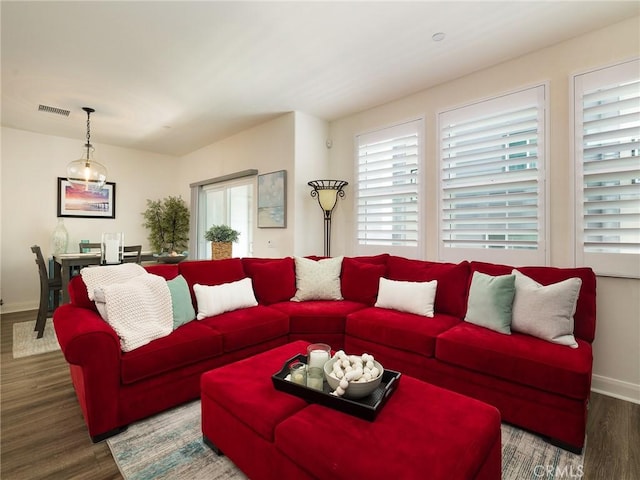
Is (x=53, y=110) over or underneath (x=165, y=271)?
over

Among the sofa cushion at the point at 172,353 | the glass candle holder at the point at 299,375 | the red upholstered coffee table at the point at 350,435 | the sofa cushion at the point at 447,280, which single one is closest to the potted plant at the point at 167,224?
the sofa cushion at the point at 172,353

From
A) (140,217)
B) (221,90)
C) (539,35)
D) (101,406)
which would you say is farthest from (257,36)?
(140,217)

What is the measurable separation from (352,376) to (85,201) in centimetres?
561

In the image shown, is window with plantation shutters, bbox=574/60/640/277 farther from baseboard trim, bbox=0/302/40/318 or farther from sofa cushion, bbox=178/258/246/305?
baseboard trim, bbox=0/302/40/318

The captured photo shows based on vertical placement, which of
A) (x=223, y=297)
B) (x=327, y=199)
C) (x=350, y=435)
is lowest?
(x=350, y=435)

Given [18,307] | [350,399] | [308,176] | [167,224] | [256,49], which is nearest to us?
[350,399]

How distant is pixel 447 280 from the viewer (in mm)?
2725

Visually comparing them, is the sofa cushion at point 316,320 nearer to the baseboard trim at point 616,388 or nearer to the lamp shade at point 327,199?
the lamp shade at point 327,199

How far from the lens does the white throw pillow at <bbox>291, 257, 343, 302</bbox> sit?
10.5 ft

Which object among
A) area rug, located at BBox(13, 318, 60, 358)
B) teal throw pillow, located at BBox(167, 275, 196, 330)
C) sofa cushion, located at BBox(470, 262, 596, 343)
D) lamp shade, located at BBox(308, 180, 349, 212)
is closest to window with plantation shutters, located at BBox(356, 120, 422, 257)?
lamp shade, located at BBox(308, 180, 349, 212)

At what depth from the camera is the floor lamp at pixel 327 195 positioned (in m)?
3.80

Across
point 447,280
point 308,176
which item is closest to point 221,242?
point 308,176

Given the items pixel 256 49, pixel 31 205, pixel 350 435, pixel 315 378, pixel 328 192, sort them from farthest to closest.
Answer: pixel 31 205, pixel 328 192, pixel 256 49, pixel 315 378, pixel 350 435

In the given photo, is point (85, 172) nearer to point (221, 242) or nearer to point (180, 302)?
point (221, 242)
